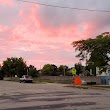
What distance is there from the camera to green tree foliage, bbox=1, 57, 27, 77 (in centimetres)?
11344

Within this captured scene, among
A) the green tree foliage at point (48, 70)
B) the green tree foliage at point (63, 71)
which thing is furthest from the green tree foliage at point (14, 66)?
the green tree foliage at point (48, 70)

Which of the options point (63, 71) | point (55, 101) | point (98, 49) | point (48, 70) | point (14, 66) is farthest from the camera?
point (48, 70)

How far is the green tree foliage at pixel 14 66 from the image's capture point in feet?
372

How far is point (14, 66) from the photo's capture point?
117 m

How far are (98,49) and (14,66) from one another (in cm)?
6177

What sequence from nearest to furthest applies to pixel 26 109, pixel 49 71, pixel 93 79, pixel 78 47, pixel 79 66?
1. pixel 26 109
2. pixel 78 47
3. pixel 93 79
4. pixel 79 66
5. pixel 49 71

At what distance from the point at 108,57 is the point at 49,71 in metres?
108

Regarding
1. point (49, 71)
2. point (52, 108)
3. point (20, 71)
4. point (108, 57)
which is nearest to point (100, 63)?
point (108, 57)

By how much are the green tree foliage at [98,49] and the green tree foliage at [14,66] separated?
5345 cm

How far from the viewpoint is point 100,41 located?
59250 millimetres

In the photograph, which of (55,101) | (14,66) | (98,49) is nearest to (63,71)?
(14,66)

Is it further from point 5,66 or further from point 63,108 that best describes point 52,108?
point 5,66

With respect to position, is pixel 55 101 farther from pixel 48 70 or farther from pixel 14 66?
pixel 48 70

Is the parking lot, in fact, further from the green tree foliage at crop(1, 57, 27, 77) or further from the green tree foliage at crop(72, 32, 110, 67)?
the green tree foliage at crop(1, 57, 27, 77)
